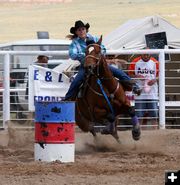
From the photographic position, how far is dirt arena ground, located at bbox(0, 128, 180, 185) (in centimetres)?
980

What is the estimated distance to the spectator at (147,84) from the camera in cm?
1717

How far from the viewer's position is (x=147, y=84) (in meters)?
17.2

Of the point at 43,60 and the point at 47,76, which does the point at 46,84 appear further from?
the point at 43,60

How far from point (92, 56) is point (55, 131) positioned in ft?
5.43

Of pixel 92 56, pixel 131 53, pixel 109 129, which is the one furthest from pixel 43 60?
pixel 92 56

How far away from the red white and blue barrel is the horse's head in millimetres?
1264

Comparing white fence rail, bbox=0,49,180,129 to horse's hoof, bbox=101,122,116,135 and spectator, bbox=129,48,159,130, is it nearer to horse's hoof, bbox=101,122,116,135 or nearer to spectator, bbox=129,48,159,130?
spectator, bbox=129,48,159,130

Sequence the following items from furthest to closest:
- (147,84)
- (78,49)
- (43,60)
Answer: (43,60) → (147,84) → (78,49)

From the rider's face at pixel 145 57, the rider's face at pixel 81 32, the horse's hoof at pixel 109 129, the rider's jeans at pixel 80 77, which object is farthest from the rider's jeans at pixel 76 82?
the rider's face at pixel 145 57

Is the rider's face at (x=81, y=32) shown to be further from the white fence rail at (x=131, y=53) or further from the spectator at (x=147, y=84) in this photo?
the spectator at (x=147, y=84)

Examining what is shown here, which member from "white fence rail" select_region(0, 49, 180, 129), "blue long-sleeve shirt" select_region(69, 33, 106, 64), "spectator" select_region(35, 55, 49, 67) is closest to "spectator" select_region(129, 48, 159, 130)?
"white fence rail" select_region(0, 49, 180, 129)

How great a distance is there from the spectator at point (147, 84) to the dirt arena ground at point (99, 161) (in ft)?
3.78

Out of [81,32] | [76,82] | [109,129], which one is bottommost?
[109,129]

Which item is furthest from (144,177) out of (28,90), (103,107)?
(28,90)
